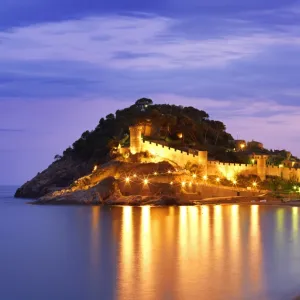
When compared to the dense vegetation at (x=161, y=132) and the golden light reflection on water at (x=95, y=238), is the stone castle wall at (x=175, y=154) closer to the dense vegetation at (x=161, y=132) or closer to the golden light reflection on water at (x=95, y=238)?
the dense vegetation at (x=161, y=132)

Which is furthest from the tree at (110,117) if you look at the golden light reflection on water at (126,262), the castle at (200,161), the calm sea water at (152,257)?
the golden light reflection on water at (126,262)

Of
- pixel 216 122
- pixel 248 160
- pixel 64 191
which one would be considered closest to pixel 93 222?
pixel 64 191

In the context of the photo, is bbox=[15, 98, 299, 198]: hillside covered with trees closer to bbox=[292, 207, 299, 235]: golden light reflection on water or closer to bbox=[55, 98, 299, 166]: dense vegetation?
bbox=[55, 98, 299, 166]: dense vegetation

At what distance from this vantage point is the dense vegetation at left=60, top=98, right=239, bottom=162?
60.5 m

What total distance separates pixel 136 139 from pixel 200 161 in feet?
19.1

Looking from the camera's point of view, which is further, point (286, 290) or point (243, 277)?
point (243, 277)

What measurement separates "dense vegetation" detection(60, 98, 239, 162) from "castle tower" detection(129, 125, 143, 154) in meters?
4.81

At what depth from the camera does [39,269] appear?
61.7 ft

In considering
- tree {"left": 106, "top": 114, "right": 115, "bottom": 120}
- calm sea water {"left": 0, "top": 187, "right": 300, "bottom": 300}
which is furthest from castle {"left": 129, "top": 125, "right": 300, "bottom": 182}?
tree {"left": 106, "top": 114, "right": 115, "bottom": 120}

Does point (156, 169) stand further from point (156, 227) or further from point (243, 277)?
point (243, 277)

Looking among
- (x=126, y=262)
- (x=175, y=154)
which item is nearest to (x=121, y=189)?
(x=175, y=154)

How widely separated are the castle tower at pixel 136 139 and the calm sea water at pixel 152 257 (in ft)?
52.6

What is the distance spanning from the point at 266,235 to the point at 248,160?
33.1 meters

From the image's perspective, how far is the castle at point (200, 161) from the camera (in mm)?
51125
